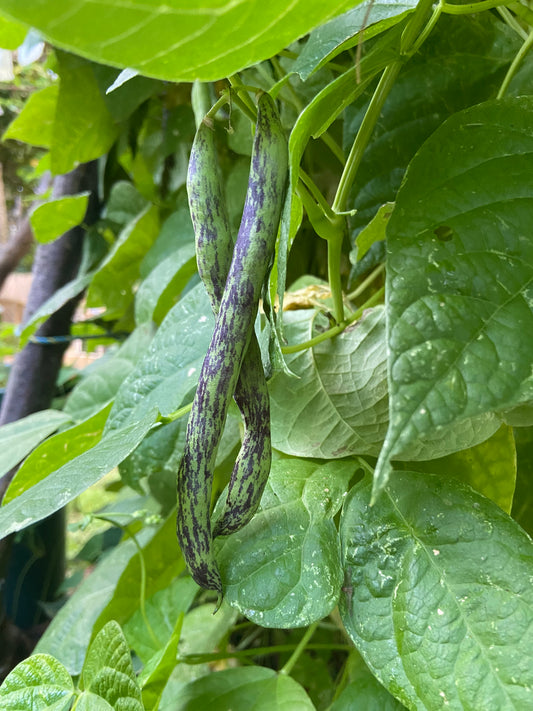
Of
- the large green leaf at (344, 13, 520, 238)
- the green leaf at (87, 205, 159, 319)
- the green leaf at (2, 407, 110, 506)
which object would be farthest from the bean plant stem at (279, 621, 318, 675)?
the green leaf at (87, 205, 159, 319)

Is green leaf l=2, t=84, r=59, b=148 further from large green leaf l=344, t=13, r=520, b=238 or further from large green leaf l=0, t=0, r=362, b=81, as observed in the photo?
large green leaf l=0, t=0, r=362, b=81

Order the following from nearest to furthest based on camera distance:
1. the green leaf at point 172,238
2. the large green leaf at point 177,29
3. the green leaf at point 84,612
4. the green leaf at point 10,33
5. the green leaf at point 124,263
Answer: the large green leaf at point 177,29
the green leaf at point 10,33
the green leaf at point 84,612
the green leaf at point 172,238
the green leaf at point 124,263

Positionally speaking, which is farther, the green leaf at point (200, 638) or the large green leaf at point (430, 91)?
the green leaf at point (200, 638)

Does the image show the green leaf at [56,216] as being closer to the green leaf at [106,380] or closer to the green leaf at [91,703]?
the green leaf at [106,380]

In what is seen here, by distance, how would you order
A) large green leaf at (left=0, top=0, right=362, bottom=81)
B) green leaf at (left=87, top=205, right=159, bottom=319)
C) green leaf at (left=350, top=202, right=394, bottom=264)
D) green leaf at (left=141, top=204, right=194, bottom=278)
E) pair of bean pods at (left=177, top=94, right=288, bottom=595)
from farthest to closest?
green leaf at (left=87, top=205, right=159, bottom=319), green leaf at (left=141, top=204, right=194, bottom=278), green leaf at (left=350, top=202, right=394, bottom=264), pair of bean pods at (left=177, top=94, right=288, bottom=595), large green leaf at (left=0, top=0, right=362, bottom=81)

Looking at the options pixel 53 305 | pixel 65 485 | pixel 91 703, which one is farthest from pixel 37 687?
pixel 53 305

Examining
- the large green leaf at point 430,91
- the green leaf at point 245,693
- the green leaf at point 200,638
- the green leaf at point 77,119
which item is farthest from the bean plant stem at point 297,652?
the green leaf at point 77,119
